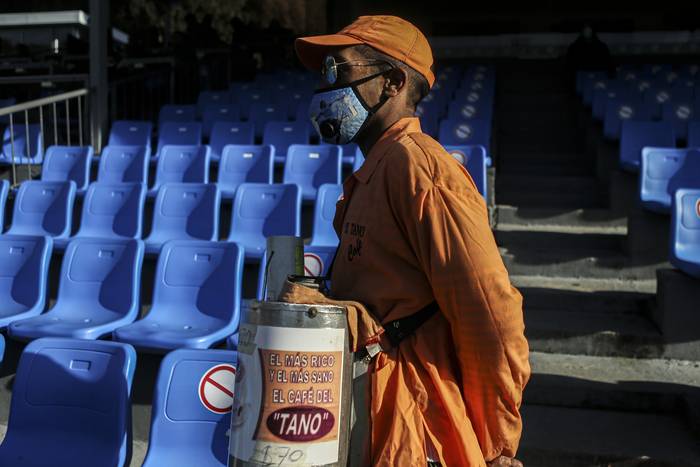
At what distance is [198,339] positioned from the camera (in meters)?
3.91

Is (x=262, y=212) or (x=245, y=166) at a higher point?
(x=245, y=166)

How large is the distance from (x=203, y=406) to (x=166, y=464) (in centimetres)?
23

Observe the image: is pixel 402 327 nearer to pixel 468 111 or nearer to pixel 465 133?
pixel 465 133

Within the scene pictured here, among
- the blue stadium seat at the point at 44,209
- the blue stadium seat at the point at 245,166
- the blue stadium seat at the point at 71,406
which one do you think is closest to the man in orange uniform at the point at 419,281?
the blue stadium seat at the point at 71,406

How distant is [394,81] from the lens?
1.63m

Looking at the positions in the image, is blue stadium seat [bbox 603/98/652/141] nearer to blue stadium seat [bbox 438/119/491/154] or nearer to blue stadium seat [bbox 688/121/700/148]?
blue stadium seat [bbox 688/121/700/148]

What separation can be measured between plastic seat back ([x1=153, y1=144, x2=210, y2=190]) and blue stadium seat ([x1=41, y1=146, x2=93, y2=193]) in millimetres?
674

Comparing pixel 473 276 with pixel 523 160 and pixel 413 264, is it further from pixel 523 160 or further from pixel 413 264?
pixel 523 160

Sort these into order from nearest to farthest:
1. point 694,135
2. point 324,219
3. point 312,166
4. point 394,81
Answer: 1. point 394,81
2. point 324,219
3. point 312,166
4. point 694,135

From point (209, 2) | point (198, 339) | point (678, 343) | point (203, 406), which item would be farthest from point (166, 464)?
point (209, 2)

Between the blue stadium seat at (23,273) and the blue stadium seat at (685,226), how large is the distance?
3.55m

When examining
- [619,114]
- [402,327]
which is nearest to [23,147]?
[619,114]

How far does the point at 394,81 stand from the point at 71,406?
1.98 metres

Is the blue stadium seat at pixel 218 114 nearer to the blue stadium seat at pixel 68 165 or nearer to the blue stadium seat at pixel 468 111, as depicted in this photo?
the blue stadium seat at pixel 68 165
